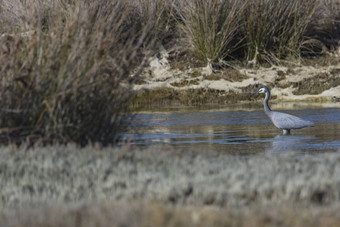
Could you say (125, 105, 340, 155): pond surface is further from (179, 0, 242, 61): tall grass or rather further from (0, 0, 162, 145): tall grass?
(179, 0, 242, 61): tall grass

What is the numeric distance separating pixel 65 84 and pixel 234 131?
17.4ft

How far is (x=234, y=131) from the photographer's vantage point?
475 inches

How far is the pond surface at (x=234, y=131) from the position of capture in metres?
9.96

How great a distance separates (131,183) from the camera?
527 cm

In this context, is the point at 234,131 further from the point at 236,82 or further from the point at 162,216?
the point at 162,216

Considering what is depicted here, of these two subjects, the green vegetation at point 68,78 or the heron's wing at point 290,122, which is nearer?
the green vegetation at point 68,78

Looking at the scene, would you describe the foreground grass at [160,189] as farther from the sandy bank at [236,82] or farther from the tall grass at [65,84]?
the sandy bank at [236,82]

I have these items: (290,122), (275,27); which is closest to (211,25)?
(275,27)

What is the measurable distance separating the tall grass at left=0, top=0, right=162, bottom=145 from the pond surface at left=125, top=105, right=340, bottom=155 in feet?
2.33

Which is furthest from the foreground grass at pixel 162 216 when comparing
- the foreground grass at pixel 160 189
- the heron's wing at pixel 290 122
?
the heron's wing at pixel 290 122

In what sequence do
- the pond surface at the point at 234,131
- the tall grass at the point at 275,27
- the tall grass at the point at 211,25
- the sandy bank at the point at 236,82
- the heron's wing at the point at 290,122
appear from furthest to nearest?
the tall grass at the point at 275,27
the tall grass at the point at 211,25
the sandy bank at the point at 236,82
the heron's wing at the point at 290,122
the pond surface at the point at 234,131

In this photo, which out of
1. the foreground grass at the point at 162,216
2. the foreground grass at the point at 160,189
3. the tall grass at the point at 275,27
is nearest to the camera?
the foreground grass at the point at 162,216

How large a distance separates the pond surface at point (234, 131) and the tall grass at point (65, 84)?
71 centimetres

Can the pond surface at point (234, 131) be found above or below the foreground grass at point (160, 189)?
below
